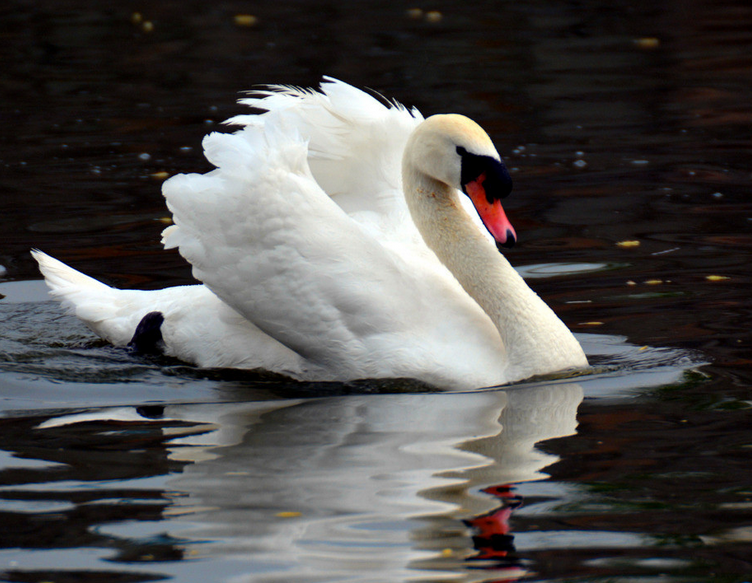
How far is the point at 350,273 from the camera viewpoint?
18.9ft

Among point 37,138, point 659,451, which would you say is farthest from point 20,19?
point 659,451

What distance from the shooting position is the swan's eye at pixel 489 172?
584cm

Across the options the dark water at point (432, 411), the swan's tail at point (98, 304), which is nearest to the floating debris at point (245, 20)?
the dark water at point (432, 411)

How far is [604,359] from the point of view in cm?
629

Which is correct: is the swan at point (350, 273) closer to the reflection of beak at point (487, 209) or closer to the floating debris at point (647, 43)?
the reflection of beak at point (487, 209)

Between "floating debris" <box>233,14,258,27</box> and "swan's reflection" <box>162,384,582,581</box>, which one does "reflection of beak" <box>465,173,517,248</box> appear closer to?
"swan's reflection" <box>162,384,582,581</box>

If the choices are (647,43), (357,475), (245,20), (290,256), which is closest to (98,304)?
(290,256)

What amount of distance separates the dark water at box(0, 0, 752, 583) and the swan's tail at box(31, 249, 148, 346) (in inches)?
5.6

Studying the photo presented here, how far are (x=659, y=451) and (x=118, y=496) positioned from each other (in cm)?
202

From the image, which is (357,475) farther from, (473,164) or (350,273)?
(473,164)

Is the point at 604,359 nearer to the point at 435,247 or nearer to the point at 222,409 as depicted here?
the point at 435,247

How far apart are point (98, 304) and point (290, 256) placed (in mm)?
1600

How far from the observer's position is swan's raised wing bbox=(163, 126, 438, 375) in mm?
5762

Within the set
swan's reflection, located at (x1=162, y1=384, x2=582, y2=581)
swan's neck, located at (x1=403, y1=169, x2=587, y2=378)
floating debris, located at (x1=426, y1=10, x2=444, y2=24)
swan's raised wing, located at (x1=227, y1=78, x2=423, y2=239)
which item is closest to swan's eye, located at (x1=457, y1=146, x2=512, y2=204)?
swan's neck, located at (x1=403, y1=169, x2=587, y2=378)
